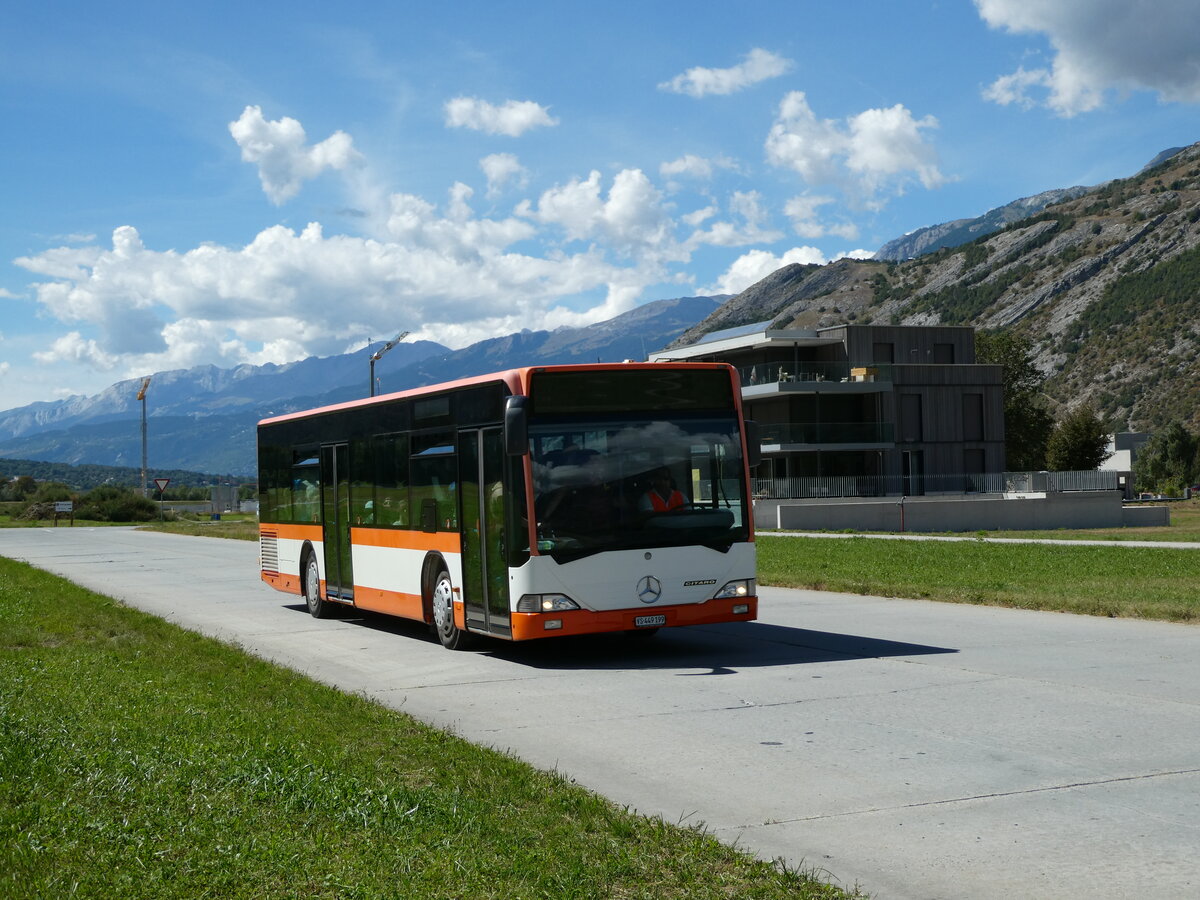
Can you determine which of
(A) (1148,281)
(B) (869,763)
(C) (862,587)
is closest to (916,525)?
(C) (862,587)

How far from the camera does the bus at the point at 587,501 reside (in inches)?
500

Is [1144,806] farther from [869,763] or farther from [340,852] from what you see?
[340,852]

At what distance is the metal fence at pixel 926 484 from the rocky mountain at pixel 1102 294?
65.5 meters

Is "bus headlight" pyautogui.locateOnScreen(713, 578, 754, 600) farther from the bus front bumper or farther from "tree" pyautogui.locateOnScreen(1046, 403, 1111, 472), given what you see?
"tree" pyautogui.locateOnScreen(1046, 403, 1111, 472)

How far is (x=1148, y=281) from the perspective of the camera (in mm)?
146375

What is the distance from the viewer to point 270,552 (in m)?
22.0

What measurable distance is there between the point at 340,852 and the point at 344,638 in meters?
10.9

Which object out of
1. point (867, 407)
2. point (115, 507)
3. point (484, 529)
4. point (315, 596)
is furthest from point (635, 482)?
point (115, 507)

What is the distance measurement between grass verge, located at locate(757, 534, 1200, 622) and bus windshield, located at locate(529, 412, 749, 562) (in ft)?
20.1

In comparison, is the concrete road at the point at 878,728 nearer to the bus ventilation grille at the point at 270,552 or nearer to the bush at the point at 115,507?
the bus ventilation grille at the point at 270,552

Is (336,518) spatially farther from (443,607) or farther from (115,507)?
(115,507)

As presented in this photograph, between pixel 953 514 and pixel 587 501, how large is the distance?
39.5 m

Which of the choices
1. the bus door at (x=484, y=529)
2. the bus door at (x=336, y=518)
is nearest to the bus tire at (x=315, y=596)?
the bus door at (x=336, y=518)

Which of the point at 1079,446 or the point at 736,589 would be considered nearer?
the point at 736,589
